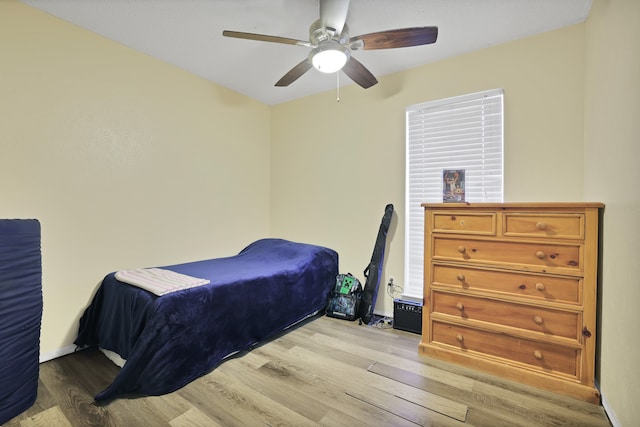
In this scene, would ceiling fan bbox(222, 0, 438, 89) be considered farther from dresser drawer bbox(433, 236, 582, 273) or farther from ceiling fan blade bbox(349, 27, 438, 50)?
dresser drawer bbox(433, 236, 582, 273)

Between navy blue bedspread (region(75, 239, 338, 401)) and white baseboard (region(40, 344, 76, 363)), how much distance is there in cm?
7

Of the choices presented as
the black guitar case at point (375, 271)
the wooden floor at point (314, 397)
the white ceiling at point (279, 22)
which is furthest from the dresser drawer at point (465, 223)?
the white ceiling at point (279, 22)

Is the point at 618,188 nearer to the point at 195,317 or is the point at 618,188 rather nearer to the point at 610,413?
the point at 610,413

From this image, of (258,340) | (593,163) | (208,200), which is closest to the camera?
(593,163)

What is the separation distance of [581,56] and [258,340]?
328 centimetres

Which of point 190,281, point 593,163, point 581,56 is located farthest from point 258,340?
point 581,56

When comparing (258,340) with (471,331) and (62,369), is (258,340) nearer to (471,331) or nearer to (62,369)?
(62,369)

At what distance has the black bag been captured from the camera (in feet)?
9.57

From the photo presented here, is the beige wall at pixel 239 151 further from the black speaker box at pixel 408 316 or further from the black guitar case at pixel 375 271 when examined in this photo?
the black speaker box at pixel 408 316

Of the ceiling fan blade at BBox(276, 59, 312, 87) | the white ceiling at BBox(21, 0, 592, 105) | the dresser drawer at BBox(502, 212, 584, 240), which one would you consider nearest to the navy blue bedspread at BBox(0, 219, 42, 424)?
the white ceiling at BBox(21, 0, 592, 105)

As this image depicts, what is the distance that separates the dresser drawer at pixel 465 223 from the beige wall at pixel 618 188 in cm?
58

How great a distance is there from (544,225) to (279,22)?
230cm

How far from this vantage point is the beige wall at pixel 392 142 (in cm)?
219

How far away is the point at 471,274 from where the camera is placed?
2055mm
